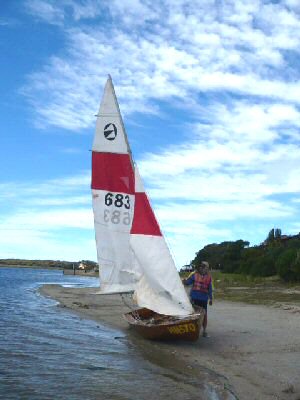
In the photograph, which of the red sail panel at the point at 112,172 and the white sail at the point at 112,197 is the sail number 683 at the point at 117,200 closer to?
the white sail at the point at 112,197

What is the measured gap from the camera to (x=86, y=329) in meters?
19.4

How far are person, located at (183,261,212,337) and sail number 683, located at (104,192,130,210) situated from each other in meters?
2.96

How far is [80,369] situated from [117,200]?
555 centimetres

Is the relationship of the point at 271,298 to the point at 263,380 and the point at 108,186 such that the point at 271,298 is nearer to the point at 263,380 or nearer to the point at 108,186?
the point at 108,186

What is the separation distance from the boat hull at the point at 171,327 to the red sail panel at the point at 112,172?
4136 millimetres

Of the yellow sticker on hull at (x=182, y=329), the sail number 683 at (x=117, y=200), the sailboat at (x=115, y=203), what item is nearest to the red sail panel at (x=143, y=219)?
the sailboat at (x=115, y=203)

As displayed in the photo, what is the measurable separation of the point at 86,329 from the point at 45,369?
7.41m

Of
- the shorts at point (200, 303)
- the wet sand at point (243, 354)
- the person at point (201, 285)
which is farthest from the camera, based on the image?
the shorts at point (200, 303)

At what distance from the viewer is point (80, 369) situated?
12.1m

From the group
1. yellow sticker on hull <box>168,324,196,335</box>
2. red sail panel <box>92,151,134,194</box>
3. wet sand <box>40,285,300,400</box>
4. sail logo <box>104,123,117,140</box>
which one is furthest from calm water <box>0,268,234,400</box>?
sail logo <box>104,123,117,140</box>

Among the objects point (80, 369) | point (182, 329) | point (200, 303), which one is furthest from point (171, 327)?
point (80, 369)

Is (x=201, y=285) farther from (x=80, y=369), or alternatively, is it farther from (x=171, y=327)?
(x=80, y=369)

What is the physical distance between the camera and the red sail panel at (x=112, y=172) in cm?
1573

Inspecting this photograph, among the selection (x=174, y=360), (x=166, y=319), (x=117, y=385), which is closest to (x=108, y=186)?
(x=166, y=319)
